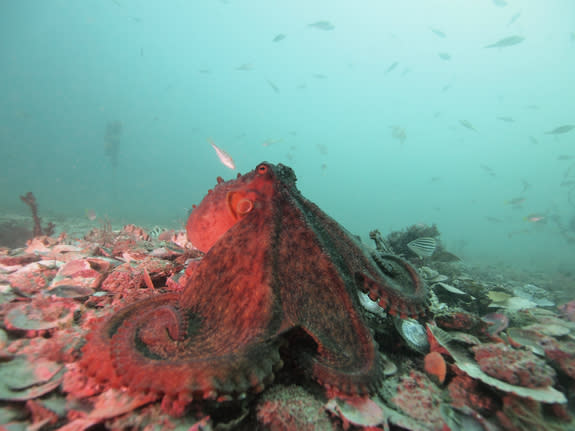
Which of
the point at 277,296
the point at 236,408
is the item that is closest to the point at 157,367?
the point at 236,408

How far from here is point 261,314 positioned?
1.42 metres

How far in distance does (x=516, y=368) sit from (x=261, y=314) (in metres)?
1.71

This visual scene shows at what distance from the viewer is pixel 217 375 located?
1.09 meters

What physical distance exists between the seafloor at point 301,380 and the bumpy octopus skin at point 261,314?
0.19 metres

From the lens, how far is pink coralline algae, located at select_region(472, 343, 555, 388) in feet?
5.02

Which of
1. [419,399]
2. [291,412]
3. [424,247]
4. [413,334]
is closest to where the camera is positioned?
[291,412]

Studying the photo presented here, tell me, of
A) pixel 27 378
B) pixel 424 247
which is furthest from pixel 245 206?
pixel 424 247

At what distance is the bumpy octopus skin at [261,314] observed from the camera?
1147mm

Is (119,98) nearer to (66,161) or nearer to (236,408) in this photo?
(66,161)

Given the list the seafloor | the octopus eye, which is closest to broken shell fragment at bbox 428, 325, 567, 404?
the seafloor

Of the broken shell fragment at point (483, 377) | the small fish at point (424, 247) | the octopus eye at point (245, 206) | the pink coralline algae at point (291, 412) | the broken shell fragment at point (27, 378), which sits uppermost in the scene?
the octopus eye at point (245, 206)

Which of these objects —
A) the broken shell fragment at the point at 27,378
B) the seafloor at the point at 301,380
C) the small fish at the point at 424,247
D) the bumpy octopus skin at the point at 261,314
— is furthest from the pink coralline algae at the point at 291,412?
the small fish at the point at 424,247

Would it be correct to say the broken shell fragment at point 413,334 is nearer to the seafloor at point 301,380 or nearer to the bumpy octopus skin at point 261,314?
the seafloor at point 301,380

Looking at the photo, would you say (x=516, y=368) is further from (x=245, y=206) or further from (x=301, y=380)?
(x=245, y=206)
